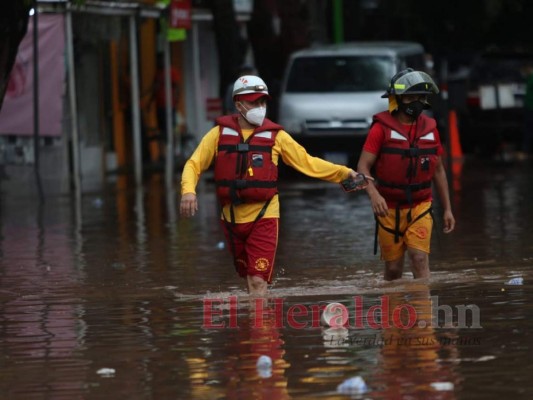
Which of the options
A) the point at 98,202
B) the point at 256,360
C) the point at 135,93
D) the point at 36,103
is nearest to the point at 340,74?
the point at 135,93

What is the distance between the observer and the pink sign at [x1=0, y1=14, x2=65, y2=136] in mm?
23594

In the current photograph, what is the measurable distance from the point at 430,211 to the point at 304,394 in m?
4.28

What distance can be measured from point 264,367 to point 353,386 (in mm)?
828

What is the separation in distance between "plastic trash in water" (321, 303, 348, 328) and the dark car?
20644 millimetres

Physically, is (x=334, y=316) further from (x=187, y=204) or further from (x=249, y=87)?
(x=249, y=87)

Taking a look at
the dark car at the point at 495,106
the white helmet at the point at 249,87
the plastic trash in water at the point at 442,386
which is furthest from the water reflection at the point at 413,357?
the dark car at the point at 495,106

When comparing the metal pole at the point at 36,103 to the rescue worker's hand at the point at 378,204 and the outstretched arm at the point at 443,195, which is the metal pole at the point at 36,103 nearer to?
the outstretched arm at the point at 443,195

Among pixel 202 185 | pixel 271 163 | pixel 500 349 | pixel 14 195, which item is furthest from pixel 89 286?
Answer: pixel 202 185

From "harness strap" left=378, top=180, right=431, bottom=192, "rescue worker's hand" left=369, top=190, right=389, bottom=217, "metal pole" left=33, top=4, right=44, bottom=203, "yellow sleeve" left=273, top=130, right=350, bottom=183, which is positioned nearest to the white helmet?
"yellow sleeve" left=273, top=130, right=350, bottom=183

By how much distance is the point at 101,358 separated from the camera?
9.46m

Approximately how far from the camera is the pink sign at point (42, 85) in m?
23.6

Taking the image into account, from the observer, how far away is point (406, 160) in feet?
39.6

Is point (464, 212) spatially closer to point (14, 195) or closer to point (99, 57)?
point (14, 195)

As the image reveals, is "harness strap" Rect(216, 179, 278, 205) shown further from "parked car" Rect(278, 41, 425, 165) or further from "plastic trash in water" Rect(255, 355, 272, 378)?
"parked car" Rect(278, 41, 425, 165)
